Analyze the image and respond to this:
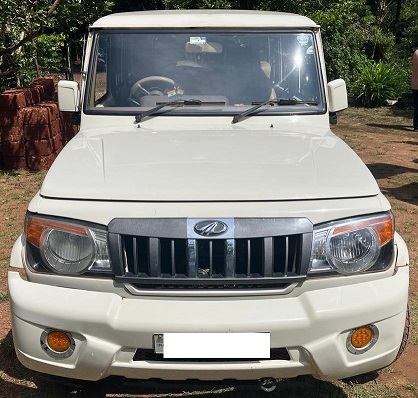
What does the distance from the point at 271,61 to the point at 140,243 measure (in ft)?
6.24

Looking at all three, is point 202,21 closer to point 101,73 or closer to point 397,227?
point 101,73

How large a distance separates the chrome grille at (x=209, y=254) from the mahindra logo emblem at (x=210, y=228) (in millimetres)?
25

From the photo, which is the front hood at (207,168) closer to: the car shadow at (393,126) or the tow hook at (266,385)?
the tow hook at (266,385)

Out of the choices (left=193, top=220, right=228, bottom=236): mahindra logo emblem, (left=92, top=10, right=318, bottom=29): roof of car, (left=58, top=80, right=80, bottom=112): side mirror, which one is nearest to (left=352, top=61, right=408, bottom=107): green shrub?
(left=92, top=10, right=318, bottom=29): roof of car

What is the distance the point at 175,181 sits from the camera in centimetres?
281

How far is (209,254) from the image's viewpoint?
103 inches

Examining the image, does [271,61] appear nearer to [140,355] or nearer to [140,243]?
[140,243]

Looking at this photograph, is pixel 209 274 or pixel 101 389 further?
pixel 101 389

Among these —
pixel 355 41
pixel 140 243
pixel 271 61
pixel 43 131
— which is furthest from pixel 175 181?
pixel 355 41

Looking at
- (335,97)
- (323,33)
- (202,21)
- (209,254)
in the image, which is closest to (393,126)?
(323,33)

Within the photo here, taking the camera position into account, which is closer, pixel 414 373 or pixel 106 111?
pixel 414 373

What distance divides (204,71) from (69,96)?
0.87 m

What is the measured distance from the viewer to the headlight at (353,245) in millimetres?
2664

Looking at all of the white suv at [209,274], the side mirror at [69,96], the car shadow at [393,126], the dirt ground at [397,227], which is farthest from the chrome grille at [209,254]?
the car shadow at [393,126]
